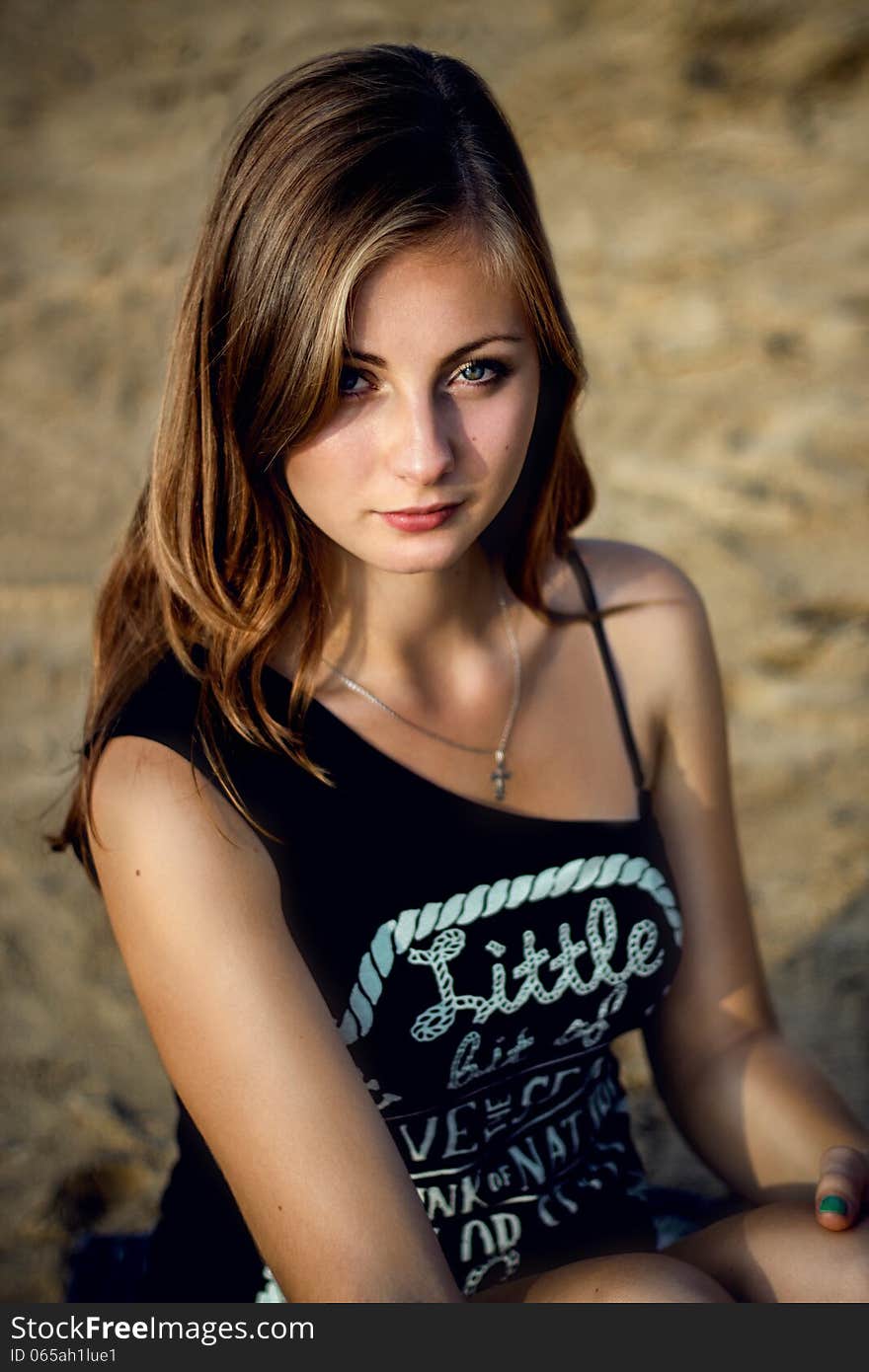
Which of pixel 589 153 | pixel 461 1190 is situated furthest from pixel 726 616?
pixel 461 1190

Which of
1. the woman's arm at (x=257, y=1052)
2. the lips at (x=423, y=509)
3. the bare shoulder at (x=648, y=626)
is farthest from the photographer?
the bare shoulder at (x=648, y=626)

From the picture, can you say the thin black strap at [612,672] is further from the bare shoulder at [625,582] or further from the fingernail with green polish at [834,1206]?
the fingernail with green polish at [834,1206]

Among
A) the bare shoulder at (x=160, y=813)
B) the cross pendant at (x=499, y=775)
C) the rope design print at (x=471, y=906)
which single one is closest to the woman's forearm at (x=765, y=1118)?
the rope design print at (x=471, y=906)

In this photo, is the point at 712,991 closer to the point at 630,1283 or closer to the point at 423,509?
the point at 630,1283

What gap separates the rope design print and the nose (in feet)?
1.53

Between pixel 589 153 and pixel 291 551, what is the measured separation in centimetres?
358

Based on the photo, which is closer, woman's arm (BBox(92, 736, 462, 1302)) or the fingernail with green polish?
woman's arm (BBox(92, 736, 462, 1302))

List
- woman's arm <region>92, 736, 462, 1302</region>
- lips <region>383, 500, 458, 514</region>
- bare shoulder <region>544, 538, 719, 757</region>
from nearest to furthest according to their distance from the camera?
woman's arm <region>92, 736, 462, 1302</region> → lips <region>383, 500, 458, 514</region> → bare shoulder <region>544, 538, 719, 757</region>

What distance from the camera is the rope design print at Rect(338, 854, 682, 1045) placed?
59.1 inches

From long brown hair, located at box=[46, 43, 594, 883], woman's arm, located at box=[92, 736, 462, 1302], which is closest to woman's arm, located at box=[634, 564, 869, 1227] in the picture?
long brown hair, located at box=[46, 43, 594, 883]

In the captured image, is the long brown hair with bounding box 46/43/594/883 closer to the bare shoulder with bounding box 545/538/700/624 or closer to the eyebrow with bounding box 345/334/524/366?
the eyebrow with bounding box 345/334/524/366

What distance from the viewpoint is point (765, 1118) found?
1.73m

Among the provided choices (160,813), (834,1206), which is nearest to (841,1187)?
(834,1206)

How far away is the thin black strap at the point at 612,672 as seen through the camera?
177 centimetres
